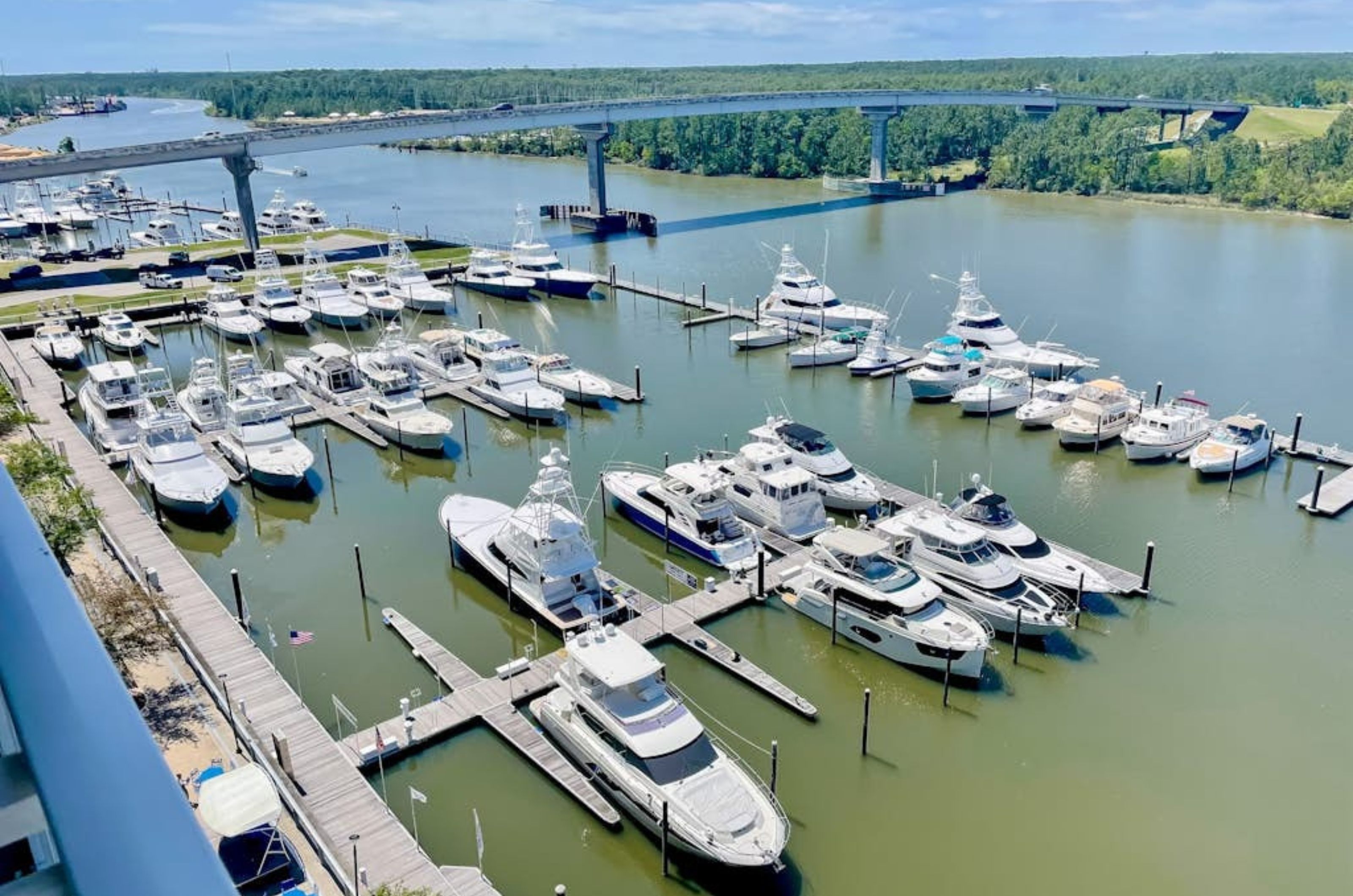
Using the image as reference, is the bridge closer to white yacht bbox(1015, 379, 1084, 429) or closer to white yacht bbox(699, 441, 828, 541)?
white yacht bbox(699, 441, 828, 541)

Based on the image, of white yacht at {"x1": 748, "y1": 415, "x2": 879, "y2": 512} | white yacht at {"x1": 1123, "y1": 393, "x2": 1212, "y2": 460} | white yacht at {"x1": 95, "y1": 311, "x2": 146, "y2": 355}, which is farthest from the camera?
white yacht at {"x1": 95, "y1": 311, "x2": 146, "y2": 355}

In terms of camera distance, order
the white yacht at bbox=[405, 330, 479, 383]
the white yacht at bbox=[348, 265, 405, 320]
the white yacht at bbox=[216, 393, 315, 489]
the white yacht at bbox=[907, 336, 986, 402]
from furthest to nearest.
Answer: the white yacht at bbox=[348, 265, 405, 320] → the white yacht at bbox=[405, 330, 479, 383] → the white yacht at bbox=[907, 336, 986, 402] → the white yacht at bbox=[216, 393, 315, 489]

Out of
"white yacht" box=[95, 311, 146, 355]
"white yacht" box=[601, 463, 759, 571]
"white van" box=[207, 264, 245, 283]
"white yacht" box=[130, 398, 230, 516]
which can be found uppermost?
"white van" box=[207, 264, 245, 283]

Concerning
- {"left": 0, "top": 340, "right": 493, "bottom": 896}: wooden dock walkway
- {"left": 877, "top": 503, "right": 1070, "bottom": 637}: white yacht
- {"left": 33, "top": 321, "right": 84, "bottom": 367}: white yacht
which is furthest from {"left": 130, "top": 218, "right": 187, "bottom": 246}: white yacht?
{"left": 877, "top": 503, "right": 1070, "bottom": 637}: white yacht

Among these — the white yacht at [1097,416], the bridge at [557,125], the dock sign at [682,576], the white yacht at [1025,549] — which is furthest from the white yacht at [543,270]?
the white yacht at [1025,549]

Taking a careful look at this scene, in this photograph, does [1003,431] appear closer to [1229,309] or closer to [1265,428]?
[1265,428]

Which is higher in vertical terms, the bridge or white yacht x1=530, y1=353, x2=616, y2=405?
the bridge

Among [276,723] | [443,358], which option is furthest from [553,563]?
[443,358]
